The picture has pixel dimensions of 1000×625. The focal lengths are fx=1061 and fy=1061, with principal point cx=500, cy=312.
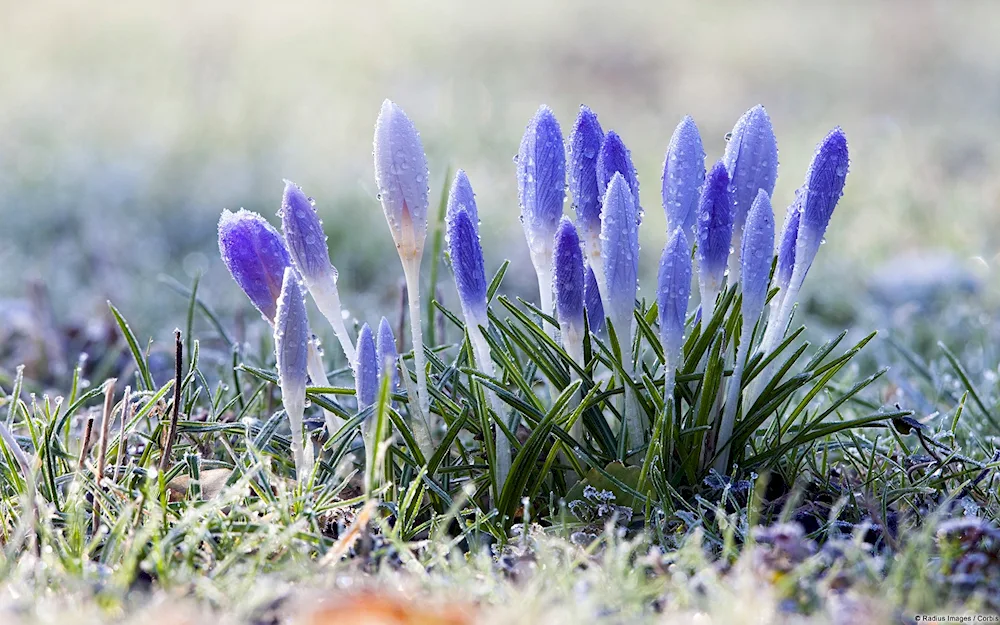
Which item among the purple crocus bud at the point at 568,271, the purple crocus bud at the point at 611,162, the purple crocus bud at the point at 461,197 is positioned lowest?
the purple crocus bud at the point at 568,271

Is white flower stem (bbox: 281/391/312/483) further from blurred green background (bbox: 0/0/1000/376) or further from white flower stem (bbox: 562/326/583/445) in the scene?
blurred green background (bbox: 0/0/1000/376)

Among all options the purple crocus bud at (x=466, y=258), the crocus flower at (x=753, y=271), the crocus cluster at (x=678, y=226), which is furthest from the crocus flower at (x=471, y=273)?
the crocus flower at (x=753, y=271)

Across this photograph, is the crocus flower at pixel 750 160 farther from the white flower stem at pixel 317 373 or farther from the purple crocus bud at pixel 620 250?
the white flower stem at pixel 317 373

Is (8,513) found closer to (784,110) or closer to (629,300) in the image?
(629,300)

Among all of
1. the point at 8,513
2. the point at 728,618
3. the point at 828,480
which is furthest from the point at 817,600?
the point at 8,513

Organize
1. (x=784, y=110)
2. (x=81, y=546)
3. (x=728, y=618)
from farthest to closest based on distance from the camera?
(x=784, y=110) < (x=81, y=546) < (x=728, y=618)

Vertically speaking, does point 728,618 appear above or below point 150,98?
below

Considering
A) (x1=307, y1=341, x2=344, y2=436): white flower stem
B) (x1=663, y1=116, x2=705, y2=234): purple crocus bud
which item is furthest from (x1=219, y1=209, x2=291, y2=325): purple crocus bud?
(x1=663, y1=116, x2=705, y2=234): purple crocus bud
